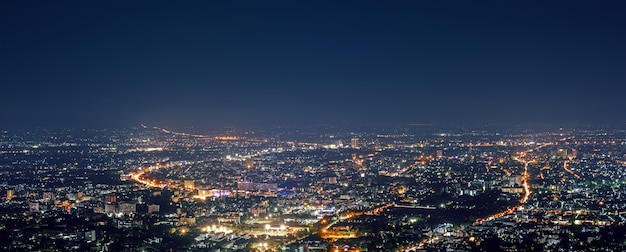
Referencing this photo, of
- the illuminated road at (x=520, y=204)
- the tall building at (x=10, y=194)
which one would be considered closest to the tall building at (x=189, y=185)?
the tall building at (x=10, y=194)

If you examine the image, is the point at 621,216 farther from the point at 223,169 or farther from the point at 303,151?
the point at 303,151

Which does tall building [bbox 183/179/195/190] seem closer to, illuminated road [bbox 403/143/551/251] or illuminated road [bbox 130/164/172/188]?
illuminated road [bbox 130/164/172/188]

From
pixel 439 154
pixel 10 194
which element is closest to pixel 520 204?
pixel 10 194

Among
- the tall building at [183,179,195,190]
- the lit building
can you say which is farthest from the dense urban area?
the lit building

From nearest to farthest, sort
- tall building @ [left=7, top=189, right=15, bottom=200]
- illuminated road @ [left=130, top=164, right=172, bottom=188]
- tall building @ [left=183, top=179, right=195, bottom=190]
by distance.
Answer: tall building @ [left=7, top=189, right=15, bottom=200]
tall building @ [left=183, top=179, right=195, bottom=190]
illuminated road @ [left=130, top=164, right=172, bottom=188]

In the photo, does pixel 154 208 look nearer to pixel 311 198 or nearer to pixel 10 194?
pixel 311 198

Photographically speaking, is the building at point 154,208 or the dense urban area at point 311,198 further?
the building at point 154,208

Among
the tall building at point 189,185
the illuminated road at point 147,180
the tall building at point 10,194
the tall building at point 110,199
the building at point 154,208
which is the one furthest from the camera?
the illuminated road at point 147,180

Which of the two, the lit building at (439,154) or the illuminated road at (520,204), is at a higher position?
the lit building at (439,154)

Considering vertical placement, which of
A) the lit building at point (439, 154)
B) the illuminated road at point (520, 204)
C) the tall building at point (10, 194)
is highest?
the lit building at point (439, 154)

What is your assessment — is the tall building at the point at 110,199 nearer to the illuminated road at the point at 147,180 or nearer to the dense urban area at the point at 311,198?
the dense urban area at the point at 311,198
